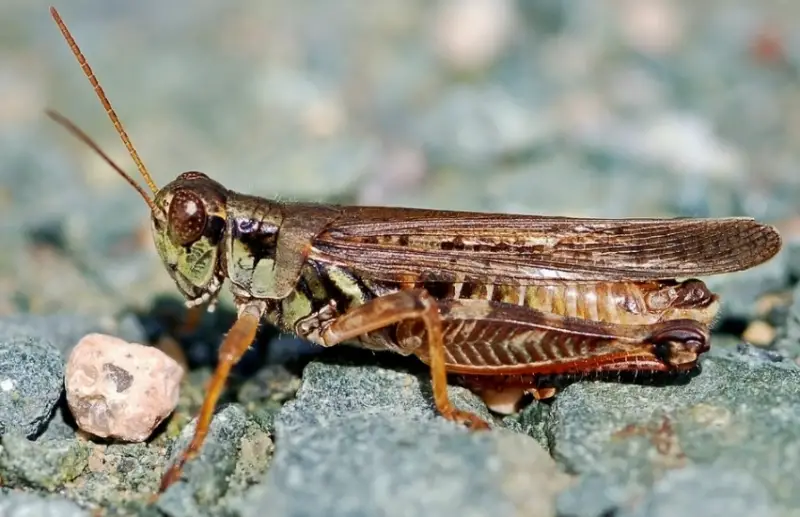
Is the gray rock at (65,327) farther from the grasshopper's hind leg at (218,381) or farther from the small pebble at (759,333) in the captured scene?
the small pebble at (759,333)

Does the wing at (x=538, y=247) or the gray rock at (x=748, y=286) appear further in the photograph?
the gray rock at (x=748, y=286)

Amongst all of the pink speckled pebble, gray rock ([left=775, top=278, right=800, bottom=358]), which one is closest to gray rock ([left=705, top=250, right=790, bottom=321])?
gray rock ([left=775, top=278, right=800, bottom=358])

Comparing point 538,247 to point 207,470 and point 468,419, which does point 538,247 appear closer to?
point 468,419

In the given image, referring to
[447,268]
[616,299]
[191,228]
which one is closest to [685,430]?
[616,299]

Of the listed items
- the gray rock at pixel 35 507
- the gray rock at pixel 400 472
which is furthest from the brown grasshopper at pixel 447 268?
the gray rock at pixel 35 507

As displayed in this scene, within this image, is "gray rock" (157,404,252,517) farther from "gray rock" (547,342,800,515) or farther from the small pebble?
the small pebble

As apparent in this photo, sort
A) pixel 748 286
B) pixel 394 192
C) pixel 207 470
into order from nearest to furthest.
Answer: pixel 207 470, pixel 748 286, pixel 394 192

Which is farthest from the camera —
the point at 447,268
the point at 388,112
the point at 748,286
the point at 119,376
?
the point at 388,112
